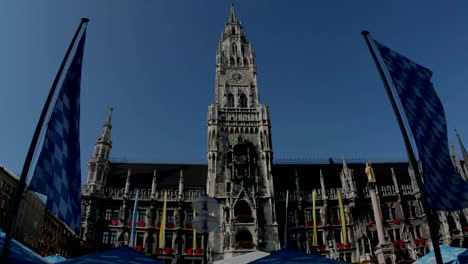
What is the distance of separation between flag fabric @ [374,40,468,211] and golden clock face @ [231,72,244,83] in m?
48.2

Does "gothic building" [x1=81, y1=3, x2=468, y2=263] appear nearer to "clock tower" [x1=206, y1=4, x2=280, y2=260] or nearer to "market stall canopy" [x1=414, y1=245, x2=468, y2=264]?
"clock tower" [x1=206, y1=4, x2=280, y2=260]

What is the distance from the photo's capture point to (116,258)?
1052 cm

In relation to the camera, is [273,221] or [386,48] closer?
[386,48]

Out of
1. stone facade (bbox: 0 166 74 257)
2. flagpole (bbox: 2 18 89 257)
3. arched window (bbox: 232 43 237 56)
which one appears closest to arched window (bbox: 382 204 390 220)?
arched window (bbox: 232 43 237 56)

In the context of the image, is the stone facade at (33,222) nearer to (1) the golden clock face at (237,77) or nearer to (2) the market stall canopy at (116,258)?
(2) the market stall canopy at (116,258)

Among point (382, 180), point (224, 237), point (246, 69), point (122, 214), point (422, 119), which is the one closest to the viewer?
point (422, 119)

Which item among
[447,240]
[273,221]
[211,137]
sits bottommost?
[447,240]

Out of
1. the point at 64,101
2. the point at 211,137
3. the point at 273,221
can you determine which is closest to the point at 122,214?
the point at 211,137

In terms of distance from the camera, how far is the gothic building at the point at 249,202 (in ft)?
154

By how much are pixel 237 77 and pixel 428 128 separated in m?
50.8

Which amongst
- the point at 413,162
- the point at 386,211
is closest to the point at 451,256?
the point at 413,162

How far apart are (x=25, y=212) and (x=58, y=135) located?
3613 centimetres

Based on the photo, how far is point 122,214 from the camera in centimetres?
5125

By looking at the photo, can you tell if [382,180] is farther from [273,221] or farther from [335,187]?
[273,221]
